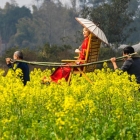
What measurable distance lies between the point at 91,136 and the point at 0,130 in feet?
3.07

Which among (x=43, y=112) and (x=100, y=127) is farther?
(x=43, y=112)

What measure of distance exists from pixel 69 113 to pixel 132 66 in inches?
Result: 182

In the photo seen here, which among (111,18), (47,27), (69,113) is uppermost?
(111,18)

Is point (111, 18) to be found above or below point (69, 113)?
above

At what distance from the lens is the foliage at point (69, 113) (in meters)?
5.49

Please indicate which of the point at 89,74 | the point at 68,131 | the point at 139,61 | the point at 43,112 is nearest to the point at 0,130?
the point at 68,131

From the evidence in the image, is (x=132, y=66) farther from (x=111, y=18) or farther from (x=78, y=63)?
(x=111, y=18)

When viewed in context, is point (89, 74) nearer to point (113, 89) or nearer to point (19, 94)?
point (113, 89)

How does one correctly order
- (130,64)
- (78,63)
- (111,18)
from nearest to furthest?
1. (130,64)
2. (78,63)
3. (111,18)

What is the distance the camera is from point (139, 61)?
32.1ft

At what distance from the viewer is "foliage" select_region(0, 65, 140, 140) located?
5492mm

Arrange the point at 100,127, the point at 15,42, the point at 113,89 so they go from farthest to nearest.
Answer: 1. the point at 15,42
2. the point at 113,89
3. the point at 100,127

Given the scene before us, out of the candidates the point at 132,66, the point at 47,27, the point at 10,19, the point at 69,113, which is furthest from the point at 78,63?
the point at 10,19

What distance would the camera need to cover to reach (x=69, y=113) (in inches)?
207
